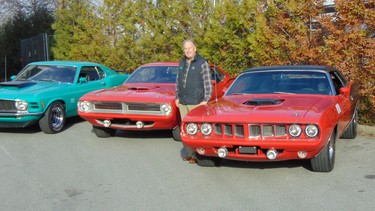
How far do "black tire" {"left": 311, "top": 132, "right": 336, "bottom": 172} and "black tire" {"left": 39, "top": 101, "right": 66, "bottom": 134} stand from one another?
519 cm

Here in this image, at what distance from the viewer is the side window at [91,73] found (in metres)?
10.3

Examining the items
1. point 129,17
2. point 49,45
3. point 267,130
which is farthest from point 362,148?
point 49,45

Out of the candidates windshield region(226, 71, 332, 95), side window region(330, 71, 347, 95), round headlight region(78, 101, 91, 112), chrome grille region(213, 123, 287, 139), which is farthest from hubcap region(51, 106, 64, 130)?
side window region(330, 71, 347, 95)

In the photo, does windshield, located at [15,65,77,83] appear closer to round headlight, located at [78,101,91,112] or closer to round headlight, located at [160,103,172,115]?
round headlight, located at [78,101,91,112]

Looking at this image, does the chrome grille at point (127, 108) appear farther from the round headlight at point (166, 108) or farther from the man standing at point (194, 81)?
the man standing at point (194, 81)

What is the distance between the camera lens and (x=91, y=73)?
34.7 feet

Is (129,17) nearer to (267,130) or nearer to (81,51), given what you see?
(81,51)

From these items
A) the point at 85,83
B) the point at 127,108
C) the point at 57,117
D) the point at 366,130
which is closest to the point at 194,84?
the point at 127,108

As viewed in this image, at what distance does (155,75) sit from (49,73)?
2561 millimetres

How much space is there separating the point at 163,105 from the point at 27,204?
9.96 ft

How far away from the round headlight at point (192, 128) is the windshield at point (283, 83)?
1301mm

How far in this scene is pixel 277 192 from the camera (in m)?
4.88

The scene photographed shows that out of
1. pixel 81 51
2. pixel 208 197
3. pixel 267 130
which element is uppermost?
pixel 81 51

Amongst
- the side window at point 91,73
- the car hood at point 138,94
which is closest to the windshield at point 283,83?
the car hood at point 138,94
